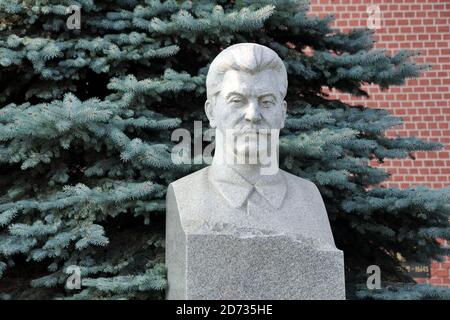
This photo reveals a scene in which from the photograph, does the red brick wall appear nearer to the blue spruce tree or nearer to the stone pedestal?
the blue spruce tree

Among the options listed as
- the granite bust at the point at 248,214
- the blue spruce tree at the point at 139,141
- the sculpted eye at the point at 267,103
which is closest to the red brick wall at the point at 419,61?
the blue spruce tree at the point at 139,141

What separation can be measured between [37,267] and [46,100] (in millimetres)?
1112

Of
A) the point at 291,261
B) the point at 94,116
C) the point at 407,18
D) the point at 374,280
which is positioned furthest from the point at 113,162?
the point at 407,18

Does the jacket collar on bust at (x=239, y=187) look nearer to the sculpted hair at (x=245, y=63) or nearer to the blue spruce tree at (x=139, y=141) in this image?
the sculpted hair at (x=245, y=63)

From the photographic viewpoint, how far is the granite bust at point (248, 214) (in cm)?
339

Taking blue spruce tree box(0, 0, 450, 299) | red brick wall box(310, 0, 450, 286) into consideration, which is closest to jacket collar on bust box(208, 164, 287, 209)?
blue spruce tree box(0, 0, 450, 299)

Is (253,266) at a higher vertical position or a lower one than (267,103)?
lower

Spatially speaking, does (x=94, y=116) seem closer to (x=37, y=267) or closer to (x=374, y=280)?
(x=37, y=267)

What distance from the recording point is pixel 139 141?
4199 millimetres

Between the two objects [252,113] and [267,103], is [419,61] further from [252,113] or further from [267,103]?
[252,113]

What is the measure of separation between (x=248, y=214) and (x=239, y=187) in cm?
17

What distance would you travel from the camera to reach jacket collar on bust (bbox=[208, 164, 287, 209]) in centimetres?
370

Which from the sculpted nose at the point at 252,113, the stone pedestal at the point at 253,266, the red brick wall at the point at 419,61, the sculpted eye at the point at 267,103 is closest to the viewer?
the stone pedestal at the point at 253,266

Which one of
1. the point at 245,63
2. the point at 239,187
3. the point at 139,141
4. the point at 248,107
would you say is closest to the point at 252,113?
the point at 248,107
